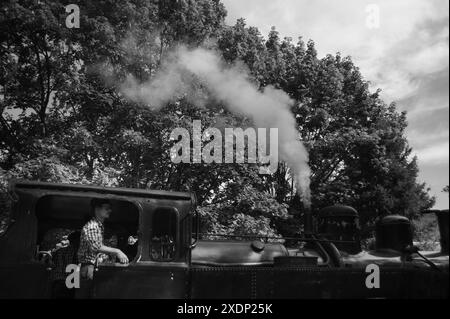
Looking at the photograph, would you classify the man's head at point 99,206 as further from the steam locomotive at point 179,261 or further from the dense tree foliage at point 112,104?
the dense tree foliage at point 112,104

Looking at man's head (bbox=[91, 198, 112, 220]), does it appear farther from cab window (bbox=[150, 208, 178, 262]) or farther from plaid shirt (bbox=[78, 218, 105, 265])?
cab window (bbox=[150, 208, 178, 262])

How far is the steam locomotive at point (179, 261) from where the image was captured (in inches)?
172

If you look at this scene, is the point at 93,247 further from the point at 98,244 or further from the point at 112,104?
the point at 112,104

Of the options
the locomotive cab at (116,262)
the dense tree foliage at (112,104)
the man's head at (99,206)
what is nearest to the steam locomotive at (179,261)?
the locomotive cab at (116,262)

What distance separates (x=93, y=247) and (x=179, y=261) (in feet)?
3.06

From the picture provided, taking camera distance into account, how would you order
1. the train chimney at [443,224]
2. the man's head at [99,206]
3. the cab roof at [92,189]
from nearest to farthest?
the cab roof at [92,189]
the man's head at [99,206]
the train chimney at [443,224]

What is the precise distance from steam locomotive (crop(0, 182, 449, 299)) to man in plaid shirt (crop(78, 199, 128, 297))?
96mm

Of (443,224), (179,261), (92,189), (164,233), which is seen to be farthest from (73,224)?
(443,224)

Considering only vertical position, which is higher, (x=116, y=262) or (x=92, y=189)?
(x=92, y=189)

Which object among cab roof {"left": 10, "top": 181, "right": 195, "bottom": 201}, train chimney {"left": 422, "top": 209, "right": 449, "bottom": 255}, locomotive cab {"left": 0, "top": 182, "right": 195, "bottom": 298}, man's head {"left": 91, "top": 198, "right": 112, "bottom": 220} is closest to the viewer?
locomotive cab {"left": 0, "top": 182, "right": 195, "bottom": 298}

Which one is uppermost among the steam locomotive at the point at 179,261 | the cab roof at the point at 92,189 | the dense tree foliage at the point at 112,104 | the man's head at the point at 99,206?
the dense tree foliage at the point at 112,104

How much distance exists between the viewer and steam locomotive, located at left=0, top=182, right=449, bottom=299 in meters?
4.36

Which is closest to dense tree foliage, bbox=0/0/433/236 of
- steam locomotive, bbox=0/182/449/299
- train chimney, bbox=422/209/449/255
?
steam locomotive, bbox=0/182/449/299

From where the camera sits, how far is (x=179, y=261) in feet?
15.2
